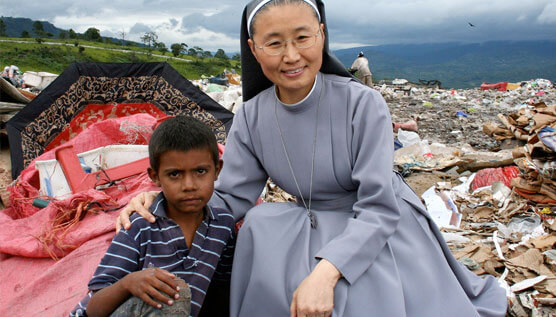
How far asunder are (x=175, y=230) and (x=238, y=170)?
0.46m

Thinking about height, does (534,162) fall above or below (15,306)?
above

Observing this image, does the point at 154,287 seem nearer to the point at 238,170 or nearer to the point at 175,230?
the point at 175,230

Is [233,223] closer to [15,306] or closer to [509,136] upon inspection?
[15,306]

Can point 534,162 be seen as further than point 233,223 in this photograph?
Yes

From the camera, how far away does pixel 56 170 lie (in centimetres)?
282

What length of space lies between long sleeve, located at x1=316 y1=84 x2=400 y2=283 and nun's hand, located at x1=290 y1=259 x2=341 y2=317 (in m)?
0.04

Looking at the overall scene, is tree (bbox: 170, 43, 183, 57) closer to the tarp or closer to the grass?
the grass

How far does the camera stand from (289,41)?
157 cm

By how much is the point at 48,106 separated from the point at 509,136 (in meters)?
6.36

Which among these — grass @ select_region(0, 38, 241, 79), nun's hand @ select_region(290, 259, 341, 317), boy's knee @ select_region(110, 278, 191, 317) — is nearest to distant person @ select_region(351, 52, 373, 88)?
nun's hand @ select_region(290, 259, 341, 317)

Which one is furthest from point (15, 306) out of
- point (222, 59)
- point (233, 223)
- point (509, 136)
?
point (222, 59)

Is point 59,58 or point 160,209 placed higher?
point 59,58

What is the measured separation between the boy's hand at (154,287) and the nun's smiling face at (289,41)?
88 cm

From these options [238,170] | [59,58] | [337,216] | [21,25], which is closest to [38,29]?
[59,58]
